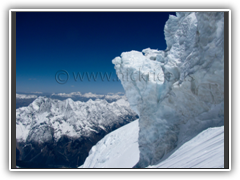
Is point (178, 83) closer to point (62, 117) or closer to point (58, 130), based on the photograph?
point (58, 130)

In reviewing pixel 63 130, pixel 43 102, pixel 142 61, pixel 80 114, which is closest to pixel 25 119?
pixel 43 102

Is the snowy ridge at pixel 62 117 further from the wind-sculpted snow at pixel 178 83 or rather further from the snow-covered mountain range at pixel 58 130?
the wind-sculpted snow at pixel 178 83

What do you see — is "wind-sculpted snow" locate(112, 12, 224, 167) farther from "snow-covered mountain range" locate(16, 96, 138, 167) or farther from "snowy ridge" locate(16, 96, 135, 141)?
"snowy ridge" locate(16, 96, 135, 141)

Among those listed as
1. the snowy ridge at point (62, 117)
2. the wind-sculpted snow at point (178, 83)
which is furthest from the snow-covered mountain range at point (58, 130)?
the wind-sculpted snow at point (178, 83)

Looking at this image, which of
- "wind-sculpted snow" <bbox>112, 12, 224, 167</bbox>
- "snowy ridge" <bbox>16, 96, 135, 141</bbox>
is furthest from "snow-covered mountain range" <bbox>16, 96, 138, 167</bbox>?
"wind-sculpted snow" <bbox>112, 12, 224, 167</bbox>
